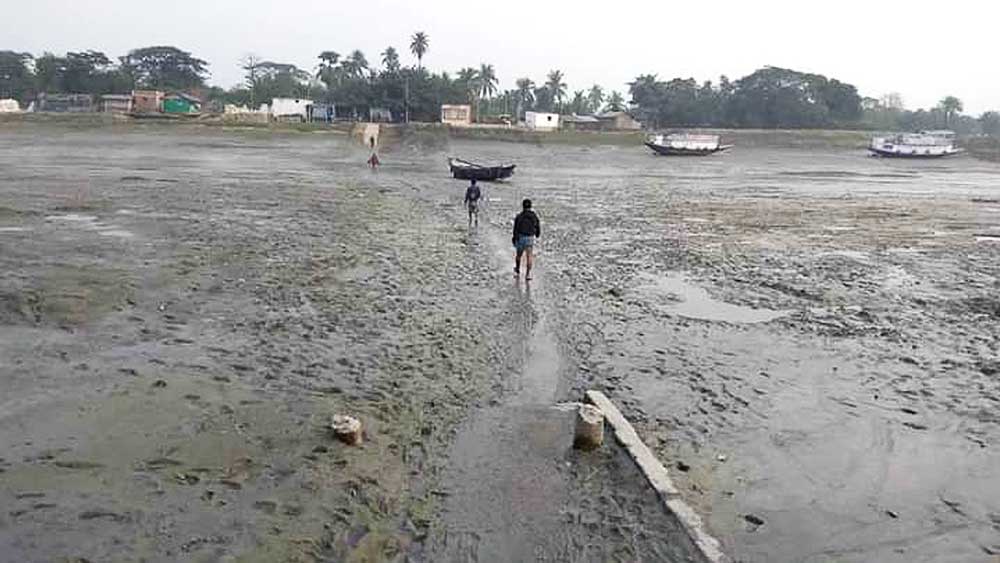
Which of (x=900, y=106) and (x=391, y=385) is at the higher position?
(x=900, y=106)

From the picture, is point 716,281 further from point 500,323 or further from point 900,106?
point 900,106

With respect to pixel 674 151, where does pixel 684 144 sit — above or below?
above

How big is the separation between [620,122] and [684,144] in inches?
1011

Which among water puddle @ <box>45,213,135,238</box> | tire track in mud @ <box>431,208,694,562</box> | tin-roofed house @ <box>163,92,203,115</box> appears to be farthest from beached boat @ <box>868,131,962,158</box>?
tire track in mud @ <box>431,208,694,562</box>

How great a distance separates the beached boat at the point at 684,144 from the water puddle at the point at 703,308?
59.3 m

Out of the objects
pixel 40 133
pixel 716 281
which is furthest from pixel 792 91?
pixel 716 281

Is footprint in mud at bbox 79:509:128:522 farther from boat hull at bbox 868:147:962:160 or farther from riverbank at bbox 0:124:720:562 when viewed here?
boat hull at bbox 868:147:962:160

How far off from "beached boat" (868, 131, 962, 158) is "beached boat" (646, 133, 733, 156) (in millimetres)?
16390

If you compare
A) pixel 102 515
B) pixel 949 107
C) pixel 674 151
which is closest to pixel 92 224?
pixel 102 515

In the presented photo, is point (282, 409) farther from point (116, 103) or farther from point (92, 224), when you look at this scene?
point (116, 103)

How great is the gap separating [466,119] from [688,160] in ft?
95.6

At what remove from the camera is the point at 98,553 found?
533cm

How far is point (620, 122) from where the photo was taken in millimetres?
99938

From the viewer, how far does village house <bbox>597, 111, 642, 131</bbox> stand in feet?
318
